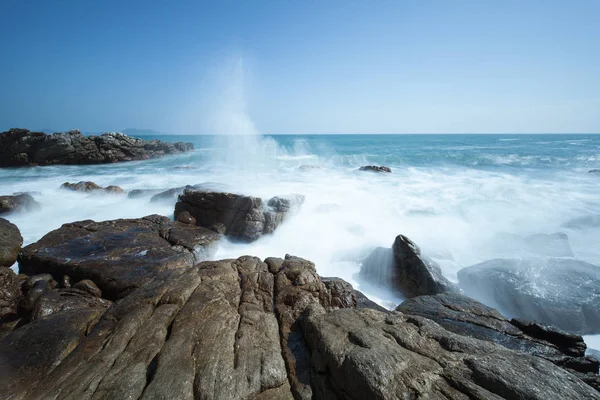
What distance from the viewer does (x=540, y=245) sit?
10.2 metres

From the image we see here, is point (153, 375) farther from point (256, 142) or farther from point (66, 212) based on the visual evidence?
point (256, 142)

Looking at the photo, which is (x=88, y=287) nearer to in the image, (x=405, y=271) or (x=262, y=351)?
(x=262, y=351)

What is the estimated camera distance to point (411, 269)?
772 cm

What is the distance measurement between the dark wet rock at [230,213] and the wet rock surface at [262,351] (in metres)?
4.87

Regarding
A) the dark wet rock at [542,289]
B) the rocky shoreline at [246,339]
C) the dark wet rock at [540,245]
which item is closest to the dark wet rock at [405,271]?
the rocky shoreline at [246,339]

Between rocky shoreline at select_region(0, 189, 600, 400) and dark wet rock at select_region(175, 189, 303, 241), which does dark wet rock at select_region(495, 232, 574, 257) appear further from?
dark wet rock at select_region(175, 189, 303, 241)

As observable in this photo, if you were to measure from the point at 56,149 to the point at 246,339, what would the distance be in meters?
38.0

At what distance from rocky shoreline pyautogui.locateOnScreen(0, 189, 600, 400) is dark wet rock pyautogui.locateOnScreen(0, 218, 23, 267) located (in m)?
0.03

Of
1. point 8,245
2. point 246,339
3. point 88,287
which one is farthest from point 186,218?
point 246,339

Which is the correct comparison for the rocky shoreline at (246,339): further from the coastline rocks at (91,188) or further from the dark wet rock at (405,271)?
the coastline rocks at (91,188)

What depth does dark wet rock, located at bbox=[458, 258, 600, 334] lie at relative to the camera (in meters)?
6.32

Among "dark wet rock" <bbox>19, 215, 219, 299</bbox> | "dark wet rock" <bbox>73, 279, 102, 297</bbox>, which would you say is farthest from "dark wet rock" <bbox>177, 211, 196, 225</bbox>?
"dark wet rock" <bbox>73, 279, 102, 297</bbox>

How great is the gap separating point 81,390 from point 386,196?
53.3 ft

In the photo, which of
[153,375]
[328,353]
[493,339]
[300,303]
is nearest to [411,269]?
[493,339]
